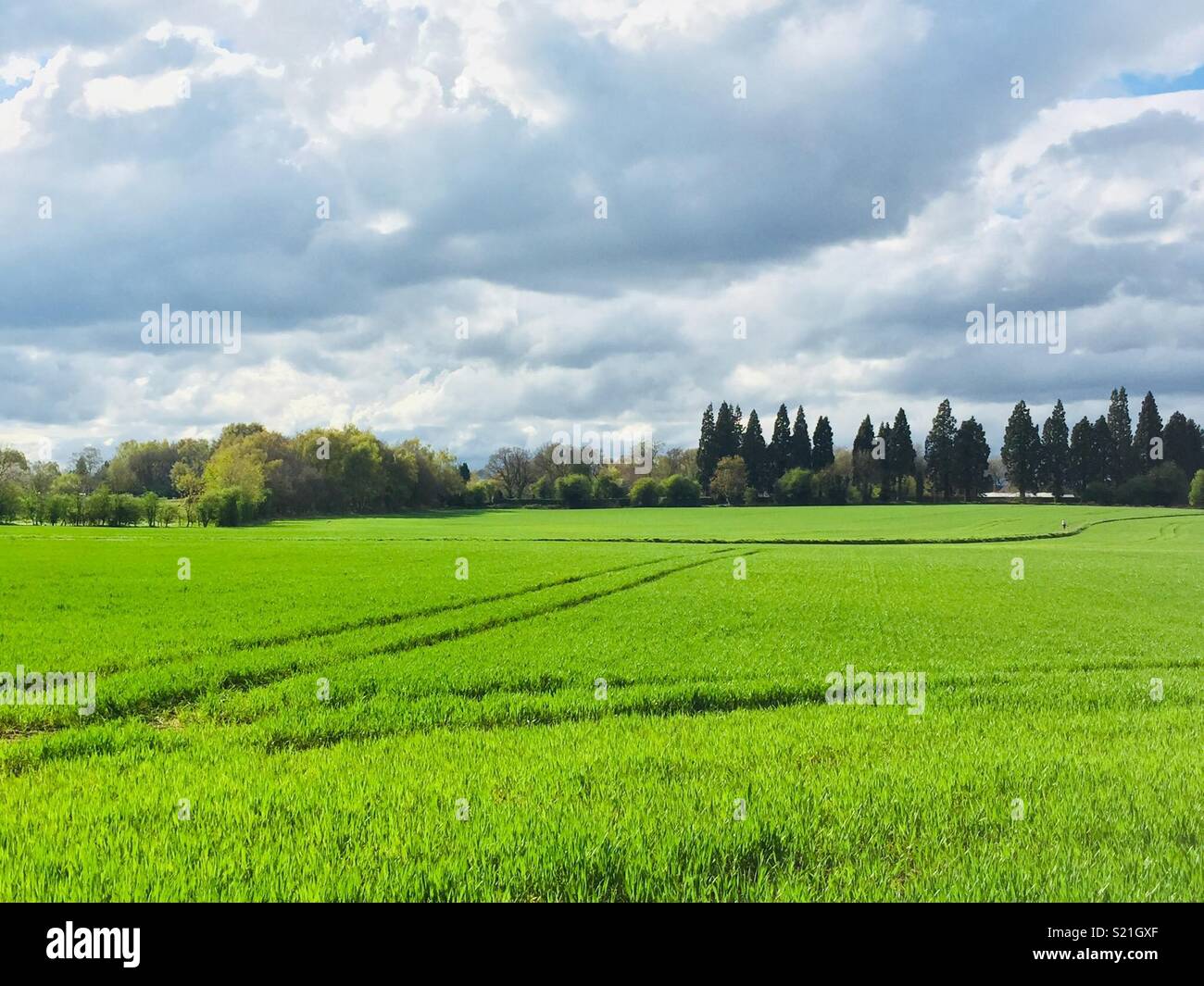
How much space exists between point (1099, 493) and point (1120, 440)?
1234 centimetres

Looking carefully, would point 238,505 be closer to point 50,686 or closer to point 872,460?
point 50,686

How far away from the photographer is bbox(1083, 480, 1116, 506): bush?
14325 centimetres

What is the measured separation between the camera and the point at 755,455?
162 m

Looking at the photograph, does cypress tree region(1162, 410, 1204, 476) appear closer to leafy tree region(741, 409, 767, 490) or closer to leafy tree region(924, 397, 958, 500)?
leafy tree region(924, 397, 958, 500)

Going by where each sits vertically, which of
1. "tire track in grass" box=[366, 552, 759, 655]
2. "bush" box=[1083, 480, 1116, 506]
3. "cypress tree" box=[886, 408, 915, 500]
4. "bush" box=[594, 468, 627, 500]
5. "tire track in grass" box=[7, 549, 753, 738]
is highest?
"cypress tree" box=[886, 408, 915, 500]

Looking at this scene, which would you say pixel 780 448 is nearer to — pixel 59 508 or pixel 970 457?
pixel 970 457

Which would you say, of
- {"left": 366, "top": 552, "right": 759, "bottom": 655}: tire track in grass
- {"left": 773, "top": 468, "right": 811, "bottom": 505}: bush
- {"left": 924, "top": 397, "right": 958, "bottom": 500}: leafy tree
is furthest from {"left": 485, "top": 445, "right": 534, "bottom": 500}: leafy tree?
{"left": 366, "top": 552, "right": 759, "bottom": 655}: tire track in grass

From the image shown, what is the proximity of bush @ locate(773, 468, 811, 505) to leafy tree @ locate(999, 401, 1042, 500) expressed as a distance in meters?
40.1

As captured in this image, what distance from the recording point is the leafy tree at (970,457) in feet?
510

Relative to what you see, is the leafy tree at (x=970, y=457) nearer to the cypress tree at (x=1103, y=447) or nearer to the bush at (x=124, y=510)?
the cypress tree at (x=1103, y=447)

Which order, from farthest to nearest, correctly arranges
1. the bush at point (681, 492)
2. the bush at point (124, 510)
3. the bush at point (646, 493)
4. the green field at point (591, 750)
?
1. the bush at point (646, 493)
2. the bush at point (681, 492)
3. the bush at point (124, 510)
4. the green field at point (591, 750)

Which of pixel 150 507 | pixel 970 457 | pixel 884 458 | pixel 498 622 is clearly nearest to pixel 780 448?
pixel 884 458

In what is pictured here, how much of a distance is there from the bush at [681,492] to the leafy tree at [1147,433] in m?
84.8

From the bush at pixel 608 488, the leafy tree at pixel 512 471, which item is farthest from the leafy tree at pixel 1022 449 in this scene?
the leafy tree at pixel 512 471
